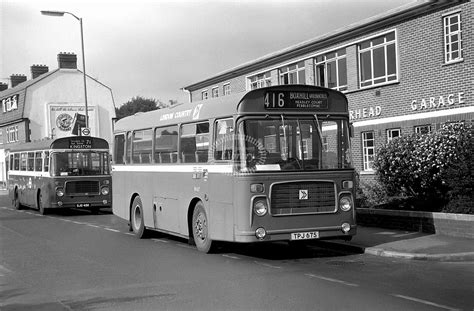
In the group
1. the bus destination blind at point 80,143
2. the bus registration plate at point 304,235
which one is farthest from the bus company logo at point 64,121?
the bus registration plate at point 304,235

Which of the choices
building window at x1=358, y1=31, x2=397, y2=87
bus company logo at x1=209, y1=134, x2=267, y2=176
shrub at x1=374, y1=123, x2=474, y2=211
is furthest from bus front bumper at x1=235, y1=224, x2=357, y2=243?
building window at x1=358, y1=31, x2=397, y2=87

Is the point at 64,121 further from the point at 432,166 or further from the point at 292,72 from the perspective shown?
the point at 432,166

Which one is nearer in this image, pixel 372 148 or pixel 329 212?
pixel 329 212

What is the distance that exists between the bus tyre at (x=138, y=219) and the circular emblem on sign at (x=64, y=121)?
42.2 metres

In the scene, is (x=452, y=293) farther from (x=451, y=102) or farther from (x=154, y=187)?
(x=451, y=102)

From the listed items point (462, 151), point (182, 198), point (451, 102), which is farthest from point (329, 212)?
point (451, 102)

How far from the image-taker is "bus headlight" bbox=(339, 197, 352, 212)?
10.8 metres

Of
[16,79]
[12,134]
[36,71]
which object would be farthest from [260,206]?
[16,79]

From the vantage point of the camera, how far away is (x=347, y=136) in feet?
36.3

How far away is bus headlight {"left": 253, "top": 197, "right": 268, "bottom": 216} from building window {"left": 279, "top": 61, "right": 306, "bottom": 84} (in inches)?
645

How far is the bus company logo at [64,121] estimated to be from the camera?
55250mm

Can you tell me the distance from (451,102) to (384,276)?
34.8ft

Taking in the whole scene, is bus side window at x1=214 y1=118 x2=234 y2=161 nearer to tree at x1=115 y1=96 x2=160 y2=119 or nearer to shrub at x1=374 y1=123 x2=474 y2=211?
shrub at x1=374 y1=123 x2=474 y2=211

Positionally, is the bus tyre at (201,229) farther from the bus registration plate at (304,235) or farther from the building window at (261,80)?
the building window at (261,80)
